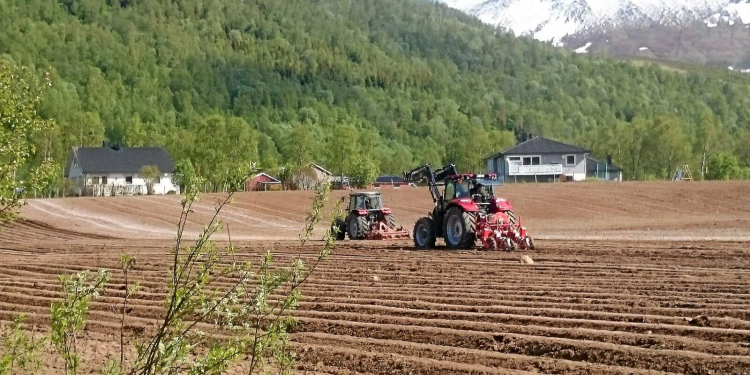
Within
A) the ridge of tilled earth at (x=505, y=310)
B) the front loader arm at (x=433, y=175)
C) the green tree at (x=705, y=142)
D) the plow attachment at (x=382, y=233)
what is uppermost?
the green tree at (x=705, y=142)

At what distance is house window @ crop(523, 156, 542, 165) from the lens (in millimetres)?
87312

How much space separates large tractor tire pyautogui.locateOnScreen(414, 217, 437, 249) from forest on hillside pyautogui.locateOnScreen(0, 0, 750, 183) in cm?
5866

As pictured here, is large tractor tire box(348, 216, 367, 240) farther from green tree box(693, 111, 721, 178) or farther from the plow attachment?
green tree box(693, 111, 721, 178)

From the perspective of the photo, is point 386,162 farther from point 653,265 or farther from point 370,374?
point 370,374

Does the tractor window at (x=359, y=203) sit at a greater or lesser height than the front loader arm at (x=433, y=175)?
lesser

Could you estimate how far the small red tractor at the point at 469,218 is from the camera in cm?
2252

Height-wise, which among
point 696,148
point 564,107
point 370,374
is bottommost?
point 370,374

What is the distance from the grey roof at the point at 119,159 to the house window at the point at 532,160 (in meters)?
33.3

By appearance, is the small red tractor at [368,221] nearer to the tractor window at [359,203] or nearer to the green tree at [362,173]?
the tractor window at [359,203]

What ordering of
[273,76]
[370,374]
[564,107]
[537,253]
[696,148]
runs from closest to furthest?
[370,374]
[537,253]
[696,148]
[273,76]
[564,107]

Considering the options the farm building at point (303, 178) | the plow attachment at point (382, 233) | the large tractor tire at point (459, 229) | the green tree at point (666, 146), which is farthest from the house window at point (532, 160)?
the large tractor tire at point (459, 229)

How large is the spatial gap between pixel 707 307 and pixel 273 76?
154479 mm

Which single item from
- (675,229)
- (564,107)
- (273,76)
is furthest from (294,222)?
(564,107)

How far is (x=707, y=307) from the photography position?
11844mm
